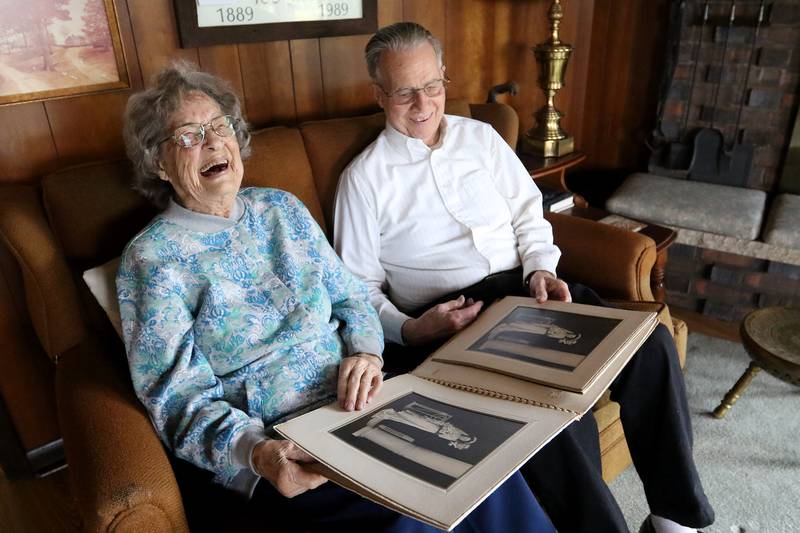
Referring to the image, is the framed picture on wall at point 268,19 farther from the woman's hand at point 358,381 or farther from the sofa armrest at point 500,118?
the woman's hand at point 358,381

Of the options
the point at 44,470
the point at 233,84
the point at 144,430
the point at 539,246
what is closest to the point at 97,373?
the point at 144,430

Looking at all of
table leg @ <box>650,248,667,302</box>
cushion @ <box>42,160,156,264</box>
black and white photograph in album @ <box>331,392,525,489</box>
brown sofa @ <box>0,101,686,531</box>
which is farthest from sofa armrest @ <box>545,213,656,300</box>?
cushion @ <box>42,160,156,264</box>

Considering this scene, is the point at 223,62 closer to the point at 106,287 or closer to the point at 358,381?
the point at 106,287

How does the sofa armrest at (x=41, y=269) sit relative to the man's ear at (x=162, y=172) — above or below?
below

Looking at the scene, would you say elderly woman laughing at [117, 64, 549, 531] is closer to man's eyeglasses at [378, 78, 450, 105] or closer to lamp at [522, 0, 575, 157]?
man's eyeglasses at [378, 78, 450, 105]

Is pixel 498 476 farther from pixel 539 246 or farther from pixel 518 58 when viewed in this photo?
pixel 518 58

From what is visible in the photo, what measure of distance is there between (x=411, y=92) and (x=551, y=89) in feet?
3.20

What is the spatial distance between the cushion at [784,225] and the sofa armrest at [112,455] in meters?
2.10

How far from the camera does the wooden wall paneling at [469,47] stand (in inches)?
84.7

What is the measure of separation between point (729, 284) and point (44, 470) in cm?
247

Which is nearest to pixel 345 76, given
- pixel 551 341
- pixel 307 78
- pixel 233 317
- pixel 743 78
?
pixel 307 78

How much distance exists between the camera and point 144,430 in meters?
1.02

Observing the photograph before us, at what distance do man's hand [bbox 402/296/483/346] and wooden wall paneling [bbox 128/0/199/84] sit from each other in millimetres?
867

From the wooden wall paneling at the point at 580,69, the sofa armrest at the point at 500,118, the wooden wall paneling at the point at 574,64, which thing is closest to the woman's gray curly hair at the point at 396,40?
the sofa armrest at the point at 500,118
